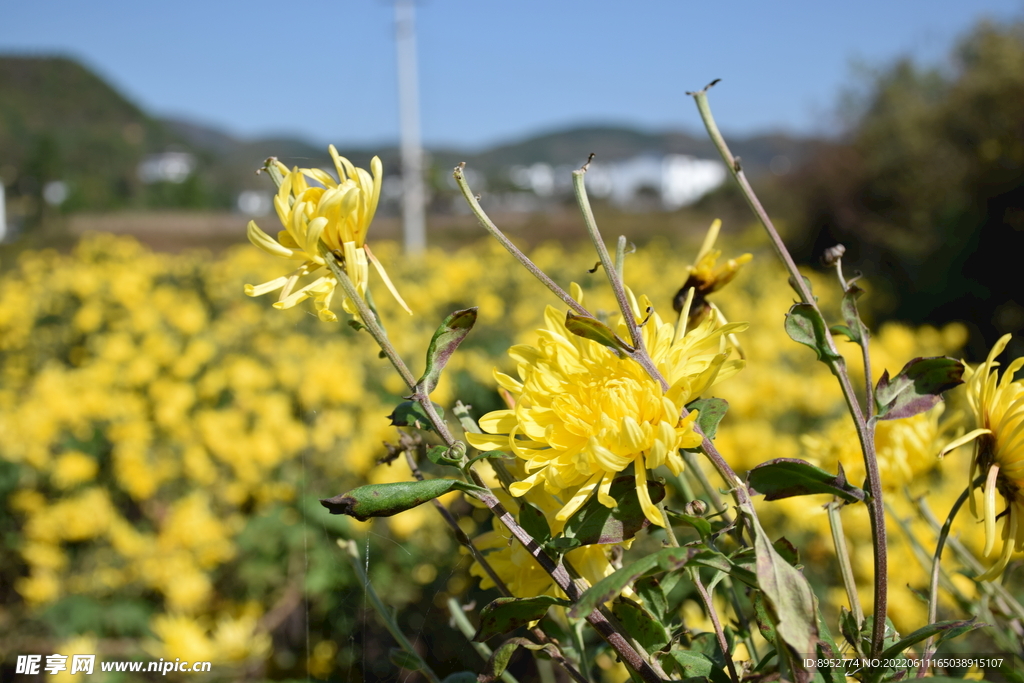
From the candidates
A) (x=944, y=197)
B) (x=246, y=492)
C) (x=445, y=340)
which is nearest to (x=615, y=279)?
(x=445, y=340)

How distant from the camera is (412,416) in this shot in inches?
20.1

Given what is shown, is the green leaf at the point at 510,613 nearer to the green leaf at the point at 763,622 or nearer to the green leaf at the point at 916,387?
the green leaf at the point at 763,622

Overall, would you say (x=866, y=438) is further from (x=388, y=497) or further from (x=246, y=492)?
(x=246, y=492)

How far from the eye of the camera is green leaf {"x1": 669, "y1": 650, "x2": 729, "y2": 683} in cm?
46

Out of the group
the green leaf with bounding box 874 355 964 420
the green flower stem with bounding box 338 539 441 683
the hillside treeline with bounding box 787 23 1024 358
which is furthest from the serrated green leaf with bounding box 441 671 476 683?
the hillside treeline with bounding box 787 23 1024 358

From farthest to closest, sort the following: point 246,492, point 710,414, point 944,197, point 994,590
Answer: point 944,197 < point 246,492 < point 994,590 < point 710,414

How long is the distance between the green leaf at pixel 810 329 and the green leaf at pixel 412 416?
253mm

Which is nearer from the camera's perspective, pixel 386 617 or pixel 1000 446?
pixel 1000 446

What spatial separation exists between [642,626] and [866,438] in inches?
7.6

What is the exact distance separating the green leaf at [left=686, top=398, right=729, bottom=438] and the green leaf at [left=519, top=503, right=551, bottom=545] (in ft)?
0.40

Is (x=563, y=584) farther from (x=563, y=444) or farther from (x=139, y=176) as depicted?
(x=139, y=176)

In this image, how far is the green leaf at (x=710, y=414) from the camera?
18.0 inches

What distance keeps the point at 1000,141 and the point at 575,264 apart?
436 cm

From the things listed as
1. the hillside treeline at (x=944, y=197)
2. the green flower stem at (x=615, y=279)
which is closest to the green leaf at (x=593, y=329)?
the green flower stem at (x=615, y=279)
